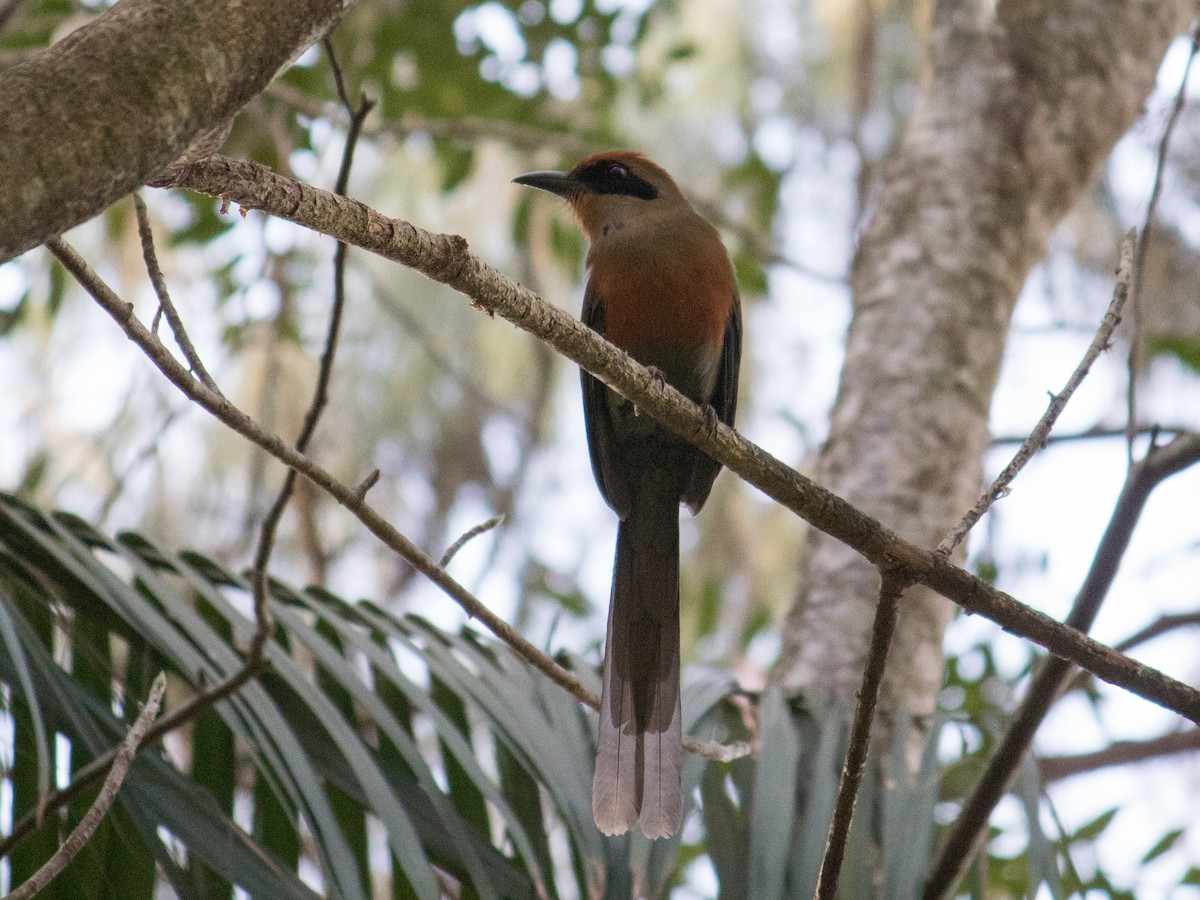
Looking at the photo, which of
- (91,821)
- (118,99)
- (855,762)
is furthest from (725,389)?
(118,99)

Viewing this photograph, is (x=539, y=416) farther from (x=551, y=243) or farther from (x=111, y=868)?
(x=111, y=868)

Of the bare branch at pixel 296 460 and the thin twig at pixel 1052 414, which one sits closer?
the bare branch at pixel 296 460

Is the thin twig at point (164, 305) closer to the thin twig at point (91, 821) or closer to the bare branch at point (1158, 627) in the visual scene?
the thin twig at point (91, 821)

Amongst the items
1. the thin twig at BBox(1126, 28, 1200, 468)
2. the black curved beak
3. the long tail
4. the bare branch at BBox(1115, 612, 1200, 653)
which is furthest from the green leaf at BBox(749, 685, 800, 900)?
the black curved beak

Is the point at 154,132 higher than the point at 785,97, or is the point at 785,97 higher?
the point at 785,97

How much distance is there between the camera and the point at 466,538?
2227 millimetres

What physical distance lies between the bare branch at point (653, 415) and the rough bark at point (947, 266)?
102cm

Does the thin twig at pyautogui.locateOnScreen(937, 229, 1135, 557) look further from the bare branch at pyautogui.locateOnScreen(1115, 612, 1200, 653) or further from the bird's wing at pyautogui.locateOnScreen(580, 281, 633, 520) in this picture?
the bird's wing at pyautogui.locateOnScreen(580, 281, 633, 520)

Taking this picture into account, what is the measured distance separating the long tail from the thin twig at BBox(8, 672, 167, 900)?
86cm

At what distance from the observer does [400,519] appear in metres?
Result: 8.74

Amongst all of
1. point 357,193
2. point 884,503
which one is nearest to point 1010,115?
point 884,503

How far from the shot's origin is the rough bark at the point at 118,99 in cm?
110

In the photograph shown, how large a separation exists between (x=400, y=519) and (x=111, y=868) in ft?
21.7

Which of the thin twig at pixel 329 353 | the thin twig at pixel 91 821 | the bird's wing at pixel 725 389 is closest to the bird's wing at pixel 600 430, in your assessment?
the bird's wing at pixel 725 389
